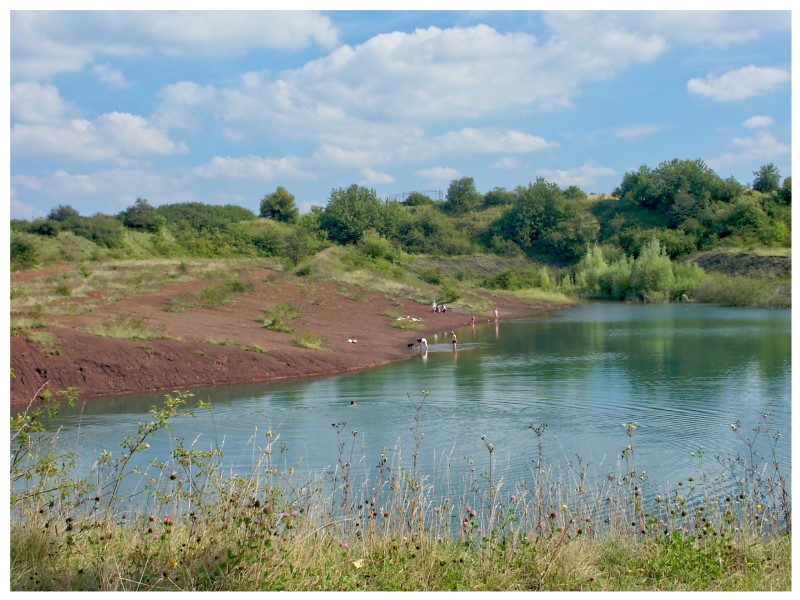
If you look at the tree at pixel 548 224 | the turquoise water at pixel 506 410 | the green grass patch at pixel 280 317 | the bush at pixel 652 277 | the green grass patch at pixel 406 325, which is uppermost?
the tree at pixel 548 224

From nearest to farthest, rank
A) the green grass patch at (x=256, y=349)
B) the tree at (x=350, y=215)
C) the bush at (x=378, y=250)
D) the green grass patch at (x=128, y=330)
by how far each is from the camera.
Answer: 1. the green grass patch at (x=128, y=330)
2. the green grass patch at (x=256, y=349)
3. the bush at (x=378, y=250)
4. the tree at (x=350, y=215)

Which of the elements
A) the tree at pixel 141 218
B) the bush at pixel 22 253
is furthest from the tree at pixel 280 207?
the bush at pixel 22 253

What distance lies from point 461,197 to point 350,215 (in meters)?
19.3

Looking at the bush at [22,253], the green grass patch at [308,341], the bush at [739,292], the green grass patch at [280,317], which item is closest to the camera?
the green grass patch at [308,341]

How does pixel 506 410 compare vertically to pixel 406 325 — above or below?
below

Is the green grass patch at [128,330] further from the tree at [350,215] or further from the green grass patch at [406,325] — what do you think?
the tree at [350,215]

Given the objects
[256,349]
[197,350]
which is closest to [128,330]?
[197,350]

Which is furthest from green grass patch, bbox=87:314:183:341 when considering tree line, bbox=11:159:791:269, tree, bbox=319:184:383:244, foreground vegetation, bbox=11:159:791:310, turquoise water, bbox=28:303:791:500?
tree, bbox=319:184:383:244

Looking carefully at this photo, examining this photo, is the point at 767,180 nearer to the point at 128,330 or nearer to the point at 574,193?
the point at 574,193

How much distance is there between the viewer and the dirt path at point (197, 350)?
15914mm

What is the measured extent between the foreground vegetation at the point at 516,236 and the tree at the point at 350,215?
4.2 inches

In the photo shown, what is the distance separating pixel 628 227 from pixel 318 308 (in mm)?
42739

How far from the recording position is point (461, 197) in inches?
3214

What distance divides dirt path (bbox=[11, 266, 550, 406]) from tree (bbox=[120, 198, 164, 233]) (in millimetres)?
25705
